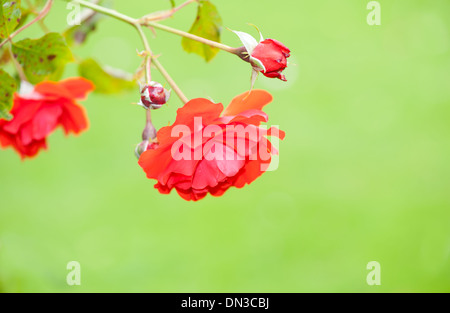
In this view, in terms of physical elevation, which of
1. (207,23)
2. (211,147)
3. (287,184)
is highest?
(287,184)

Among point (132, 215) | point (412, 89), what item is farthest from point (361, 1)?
point (132, 215)

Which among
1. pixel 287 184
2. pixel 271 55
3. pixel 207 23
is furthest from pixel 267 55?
pixel 287 184

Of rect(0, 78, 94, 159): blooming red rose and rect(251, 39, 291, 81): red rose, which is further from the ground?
rect(0, 78, 94, 159): blooming red rose

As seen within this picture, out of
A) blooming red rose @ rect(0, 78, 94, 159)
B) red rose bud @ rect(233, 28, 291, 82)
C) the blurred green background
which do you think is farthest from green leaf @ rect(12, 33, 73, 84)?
the blurred green background

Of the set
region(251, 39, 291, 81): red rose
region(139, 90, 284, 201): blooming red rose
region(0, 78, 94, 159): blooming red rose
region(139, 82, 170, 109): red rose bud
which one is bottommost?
region(139, 90, 284, 201): blooming red rose

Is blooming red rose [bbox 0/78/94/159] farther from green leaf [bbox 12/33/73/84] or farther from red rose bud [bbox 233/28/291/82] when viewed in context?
red rose bud [bbox 233/28/291/82]

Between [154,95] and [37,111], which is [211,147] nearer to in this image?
[154,95]
